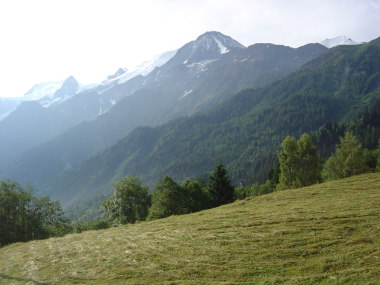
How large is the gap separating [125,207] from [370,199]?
61.7 m

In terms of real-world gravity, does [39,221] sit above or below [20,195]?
below

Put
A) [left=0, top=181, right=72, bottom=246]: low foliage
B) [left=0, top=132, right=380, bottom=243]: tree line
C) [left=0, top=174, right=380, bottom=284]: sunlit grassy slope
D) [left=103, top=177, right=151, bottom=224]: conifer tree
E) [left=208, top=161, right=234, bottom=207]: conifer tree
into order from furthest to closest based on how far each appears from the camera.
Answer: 1. [left=103, top=177, right=151, bottom=224]: conifer tree
2. [left=208, top=161, right=234, bottom=207]: conifer tree
3. [left=0, top=132, right=380, bottom=243]: tree line
4. [left=0, top=181, right=72, bottom=246]: low foliage
5. [left=0, top=174, right=380, bottom=284]: sunlit grassy slope

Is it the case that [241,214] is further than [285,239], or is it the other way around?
[241,214]

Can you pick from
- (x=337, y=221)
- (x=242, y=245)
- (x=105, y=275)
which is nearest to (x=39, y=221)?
(x=105, y=275)

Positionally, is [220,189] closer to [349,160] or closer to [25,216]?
[349,160]

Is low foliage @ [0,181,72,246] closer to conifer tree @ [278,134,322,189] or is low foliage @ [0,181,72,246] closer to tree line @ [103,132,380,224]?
tree line @ [103,132,380,224]

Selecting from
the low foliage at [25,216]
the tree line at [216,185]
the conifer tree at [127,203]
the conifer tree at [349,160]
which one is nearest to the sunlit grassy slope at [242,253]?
the tree line at [216,185]

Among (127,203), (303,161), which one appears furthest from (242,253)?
(127,203)

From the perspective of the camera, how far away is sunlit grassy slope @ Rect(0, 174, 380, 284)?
18.1m

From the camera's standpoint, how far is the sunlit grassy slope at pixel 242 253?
1814cm

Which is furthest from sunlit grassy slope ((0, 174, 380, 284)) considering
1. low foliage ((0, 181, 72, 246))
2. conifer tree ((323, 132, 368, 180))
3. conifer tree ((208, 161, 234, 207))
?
low foliage ((0, 181, 72, 246))

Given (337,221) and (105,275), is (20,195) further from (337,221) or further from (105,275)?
(337,221)

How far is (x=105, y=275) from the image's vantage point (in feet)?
71.9

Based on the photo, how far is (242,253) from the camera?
21844 millimetres
